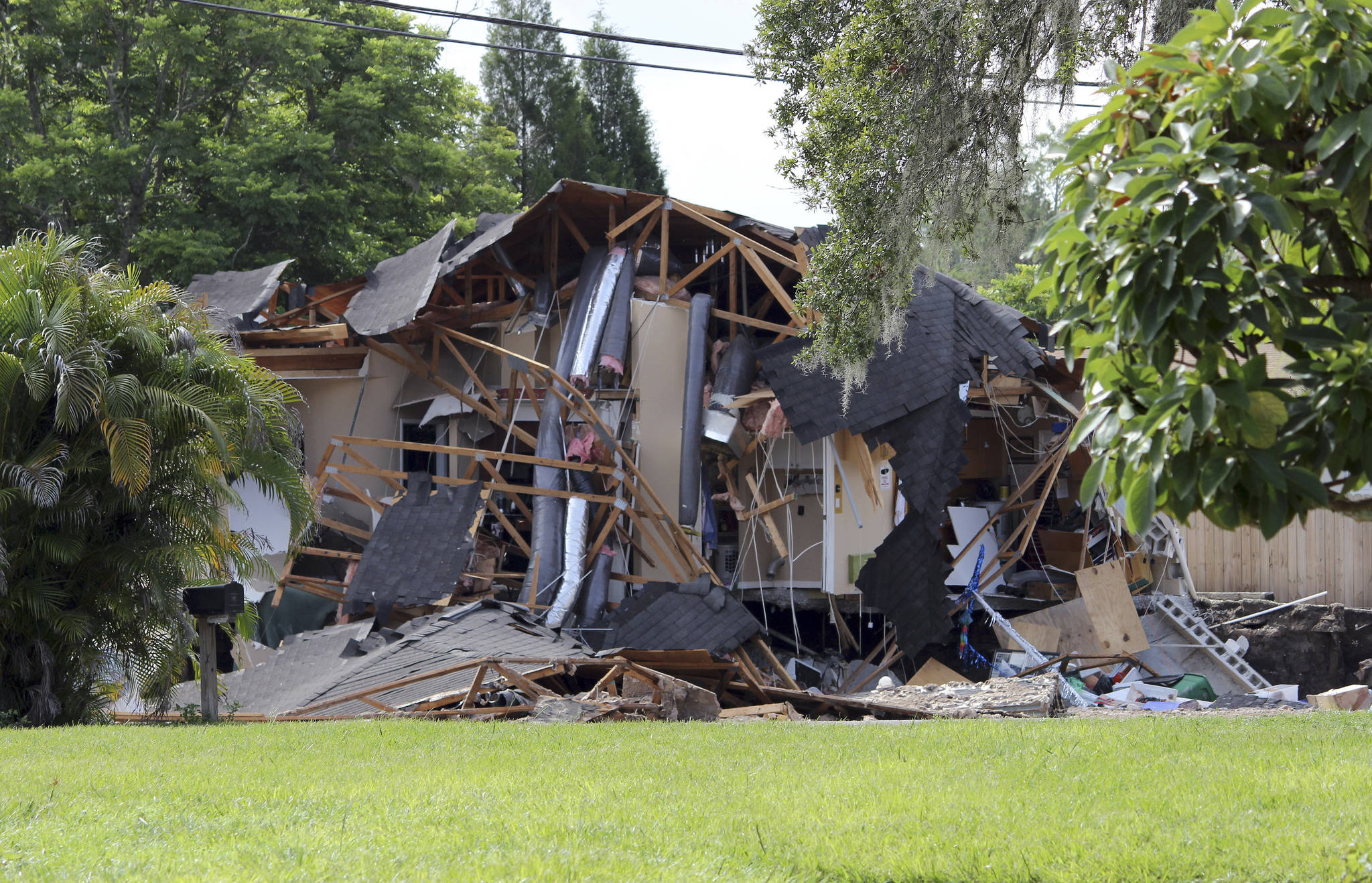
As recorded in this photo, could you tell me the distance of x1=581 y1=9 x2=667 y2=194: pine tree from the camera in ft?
161

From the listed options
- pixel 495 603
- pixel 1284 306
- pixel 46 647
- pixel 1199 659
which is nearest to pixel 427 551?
pixel 495 603

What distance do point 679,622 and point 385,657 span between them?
4193 mm

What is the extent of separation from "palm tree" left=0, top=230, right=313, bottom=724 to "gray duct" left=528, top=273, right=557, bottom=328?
326 inches

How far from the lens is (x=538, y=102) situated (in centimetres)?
4881

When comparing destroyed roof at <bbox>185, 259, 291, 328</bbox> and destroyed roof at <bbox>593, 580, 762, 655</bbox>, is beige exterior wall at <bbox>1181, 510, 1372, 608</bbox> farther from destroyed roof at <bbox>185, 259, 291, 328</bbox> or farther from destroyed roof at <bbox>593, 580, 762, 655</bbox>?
destroyed roof at <bbox>185, 259, 291, 328</bbox>

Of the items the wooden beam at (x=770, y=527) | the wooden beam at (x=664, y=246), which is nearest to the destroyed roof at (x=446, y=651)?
the wooden beam at (x=770, y=527)

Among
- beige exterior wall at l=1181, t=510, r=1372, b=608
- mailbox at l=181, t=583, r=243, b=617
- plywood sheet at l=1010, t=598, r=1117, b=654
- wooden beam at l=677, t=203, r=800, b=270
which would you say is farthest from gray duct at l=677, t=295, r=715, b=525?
beige exterior wall at l=1181, t=510, r=1372, b=608

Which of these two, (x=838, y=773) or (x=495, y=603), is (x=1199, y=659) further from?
(x=838, y=773)

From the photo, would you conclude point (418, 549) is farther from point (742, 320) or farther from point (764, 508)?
point (742, 320)

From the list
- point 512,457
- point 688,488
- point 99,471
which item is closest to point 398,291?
point 512,457

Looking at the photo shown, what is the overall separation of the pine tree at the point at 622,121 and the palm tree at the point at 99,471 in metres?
36.7

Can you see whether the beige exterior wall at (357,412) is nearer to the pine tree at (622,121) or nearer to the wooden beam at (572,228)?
the wooden beam at (572,228)

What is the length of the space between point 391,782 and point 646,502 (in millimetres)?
11355

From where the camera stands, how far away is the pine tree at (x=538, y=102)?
4662 centimetres
